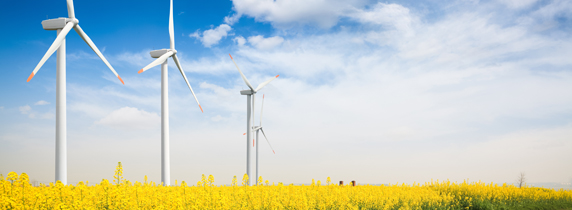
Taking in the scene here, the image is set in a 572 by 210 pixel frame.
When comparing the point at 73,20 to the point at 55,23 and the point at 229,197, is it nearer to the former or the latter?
the point at 55,23

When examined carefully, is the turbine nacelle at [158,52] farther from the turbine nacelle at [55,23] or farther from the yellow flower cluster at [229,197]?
the yellow flower cluster at [229,197]

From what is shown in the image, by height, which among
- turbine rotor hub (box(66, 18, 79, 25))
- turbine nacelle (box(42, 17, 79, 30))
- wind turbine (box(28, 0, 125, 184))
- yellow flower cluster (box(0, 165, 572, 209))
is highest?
turbine rotor hub (box(66, 18, 79, 25))

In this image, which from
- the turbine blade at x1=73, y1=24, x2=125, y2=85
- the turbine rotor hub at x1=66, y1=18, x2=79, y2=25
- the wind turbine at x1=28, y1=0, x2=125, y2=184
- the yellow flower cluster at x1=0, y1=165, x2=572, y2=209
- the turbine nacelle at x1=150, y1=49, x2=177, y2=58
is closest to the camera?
the yellow flower cluster at x1=0, y1=165, x2=572, y2=209

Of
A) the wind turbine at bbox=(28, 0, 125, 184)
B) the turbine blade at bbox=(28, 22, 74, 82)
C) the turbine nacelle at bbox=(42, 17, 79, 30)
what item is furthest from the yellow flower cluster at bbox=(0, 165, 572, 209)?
the turbine nacelle at bbox=(42, 17, 79, 30)

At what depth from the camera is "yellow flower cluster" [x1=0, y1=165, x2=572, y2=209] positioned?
10.8 m

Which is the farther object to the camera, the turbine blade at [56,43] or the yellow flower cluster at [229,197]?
the turbine blade at [56,43]

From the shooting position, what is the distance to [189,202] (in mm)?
12234

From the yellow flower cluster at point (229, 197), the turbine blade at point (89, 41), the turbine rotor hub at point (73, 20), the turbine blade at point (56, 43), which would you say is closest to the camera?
the yellow flower cluster at point (229, 197)

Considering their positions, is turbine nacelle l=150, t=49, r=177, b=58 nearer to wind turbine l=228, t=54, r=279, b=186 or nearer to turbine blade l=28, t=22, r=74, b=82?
turbine blade l=28, t=22, r=74, b=82

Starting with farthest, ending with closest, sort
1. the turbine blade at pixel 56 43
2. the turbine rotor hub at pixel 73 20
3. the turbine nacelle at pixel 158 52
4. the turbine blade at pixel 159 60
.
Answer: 1. the turbine nacelle at pixel 158 52
2. the turbine blade at pixel 159 60
3. the turbine rotor hub at pixel 73 20
4. the turbine blade at pixel 56 43

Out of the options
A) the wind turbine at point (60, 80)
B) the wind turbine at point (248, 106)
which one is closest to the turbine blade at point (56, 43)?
the wind turbine at point (60, 80)

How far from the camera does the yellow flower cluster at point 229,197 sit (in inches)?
424

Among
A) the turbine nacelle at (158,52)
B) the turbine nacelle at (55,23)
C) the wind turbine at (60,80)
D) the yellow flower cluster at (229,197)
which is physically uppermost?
the turbine nacelle at (55,23)

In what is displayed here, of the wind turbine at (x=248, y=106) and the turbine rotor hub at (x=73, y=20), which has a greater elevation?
the turbine rotor hub at (x=73, y=20)
